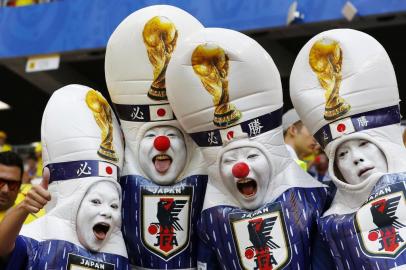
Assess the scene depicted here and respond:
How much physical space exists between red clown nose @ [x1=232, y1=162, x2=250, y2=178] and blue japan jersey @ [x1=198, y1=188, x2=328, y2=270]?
157mm

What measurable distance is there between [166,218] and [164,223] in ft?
0.07

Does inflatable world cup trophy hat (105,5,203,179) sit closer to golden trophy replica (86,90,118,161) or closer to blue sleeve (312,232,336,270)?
golden trophy replica (86,90,118,161)

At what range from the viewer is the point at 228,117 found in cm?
276

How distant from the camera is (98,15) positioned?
20.9 feet

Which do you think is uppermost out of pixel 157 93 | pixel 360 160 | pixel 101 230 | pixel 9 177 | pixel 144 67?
pixel 144 67

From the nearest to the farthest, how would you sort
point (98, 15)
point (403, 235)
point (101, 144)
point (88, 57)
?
point (403, 235), point (101, 144), point (98, 15), point (88, 57)

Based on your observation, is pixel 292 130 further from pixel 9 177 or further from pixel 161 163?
pixel 9 177

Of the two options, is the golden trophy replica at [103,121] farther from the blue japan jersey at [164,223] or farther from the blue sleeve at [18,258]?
the blue sleeve at [18,258]

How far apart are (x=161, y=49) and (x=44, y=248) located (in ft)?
3.11

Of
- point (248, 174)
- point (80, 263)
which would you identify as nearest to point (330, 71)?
point (248, 174)

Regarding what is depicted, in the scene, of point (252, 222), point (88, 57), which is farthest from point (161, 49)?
point (88, 57)

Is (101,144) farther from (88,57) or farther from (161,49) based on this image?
(88,57)

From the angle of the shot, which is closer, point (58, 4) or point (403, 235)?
point (403, 235)

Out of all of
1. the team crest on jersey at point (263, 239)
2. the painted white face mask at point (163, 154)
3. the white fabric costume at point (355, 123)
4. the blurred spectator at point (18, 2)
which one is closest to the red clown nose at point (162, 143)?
the painted white face mask at point (163, 154)
